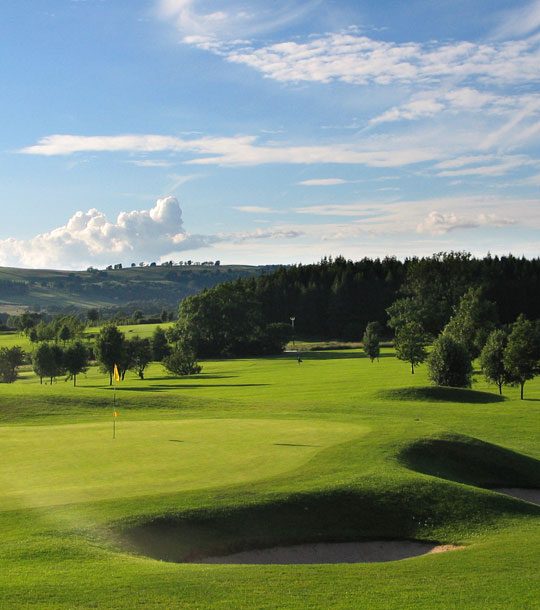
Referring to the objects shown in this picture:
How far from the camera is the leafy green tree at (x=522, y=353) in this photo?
6706 cm

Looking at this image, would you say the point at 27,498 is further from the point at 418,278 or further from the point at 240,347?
the point at 418,278

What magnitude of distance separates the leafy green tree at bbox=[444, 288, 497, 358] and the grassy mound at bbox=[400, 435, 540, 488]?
195ft

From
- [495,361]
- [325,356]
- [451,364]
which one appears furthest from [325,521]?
[325,356]

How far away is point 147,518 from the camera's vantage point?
74.6ft

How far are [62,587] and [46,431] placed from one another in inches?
914

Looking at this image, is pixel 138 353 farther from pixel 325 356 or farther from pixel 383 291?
pixel 383 291

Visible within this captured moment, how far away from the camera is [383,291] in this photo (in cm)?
17612

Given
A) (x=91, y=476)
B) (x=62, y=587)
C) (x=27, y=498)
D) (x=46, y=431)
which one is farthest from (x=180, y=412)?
(x=62, y=587)

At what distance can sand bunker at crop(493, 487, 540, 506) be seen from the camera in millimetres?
31797

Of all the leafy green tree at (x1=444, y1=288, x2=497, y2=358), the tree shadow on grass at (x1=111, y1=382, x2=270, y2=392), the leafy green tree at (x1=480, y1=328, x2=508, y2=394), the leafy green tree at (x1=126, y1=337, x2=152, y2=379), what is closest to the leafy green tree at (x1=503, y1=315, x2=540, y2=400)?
the leafy green tree at (x1=480, y1=328, x2=508, y2=394)

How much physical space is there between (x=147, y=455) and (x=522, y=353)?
46034 millimetres

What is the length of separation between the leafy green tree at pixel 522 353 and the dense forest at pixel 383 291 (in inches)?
3279

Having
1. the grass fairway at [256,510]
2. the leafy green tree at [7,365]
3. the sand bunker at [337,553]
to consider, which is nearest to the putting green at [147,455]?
the grass fairway at [256,510]

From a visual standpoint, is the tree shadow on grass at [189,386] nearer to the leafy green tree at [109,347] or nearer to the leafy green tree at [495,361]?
the leafy green tree at [109,347]
